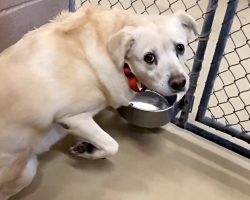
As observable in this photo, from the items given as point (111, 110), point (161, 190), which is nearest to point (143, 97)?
point (111, 110)

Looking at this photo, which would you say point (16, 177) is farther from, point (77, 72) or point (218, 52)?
point (218, 52)

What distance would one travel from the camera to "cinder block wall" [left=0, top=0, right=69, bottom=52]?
1675 mm

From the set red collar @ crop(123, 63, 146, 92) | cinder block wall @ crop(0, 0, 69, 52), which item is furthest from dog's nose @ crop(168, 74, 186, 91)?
cinder block wall @ crop(0, 0, 69, 52)

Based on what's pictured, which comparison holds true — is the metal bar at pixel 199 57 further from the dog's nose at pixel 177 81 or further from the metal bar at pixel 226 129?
the dog's nose at pixel 177 81

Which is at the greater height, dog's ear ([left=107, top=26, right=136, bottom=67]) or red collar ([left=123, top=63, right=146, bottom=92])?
dog's ear ([left=107, top=26, right=136, bottom=67])

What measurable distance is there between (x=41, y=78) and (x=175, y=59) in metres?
0.41

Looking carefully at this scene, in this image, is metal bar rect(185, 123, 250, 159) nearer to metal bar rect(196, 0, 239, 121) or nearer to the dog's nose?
metal bar rect(196, 0, 239, 121)

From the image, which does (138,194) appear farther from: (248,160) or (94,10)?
(94,10)

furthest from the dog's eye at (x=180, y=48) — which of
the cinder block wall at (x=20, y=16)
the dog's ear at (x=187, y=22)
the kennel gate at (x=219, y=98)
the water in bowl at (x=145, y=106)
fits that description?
the cinder block wall at (x=20, y=16)

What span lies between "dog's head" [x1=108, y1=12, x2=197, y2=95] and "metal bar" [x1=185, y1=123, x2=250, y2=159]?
0.50 metres

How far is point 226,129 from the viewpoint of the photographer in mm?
1667

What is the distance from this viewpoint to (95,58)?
4.17ft

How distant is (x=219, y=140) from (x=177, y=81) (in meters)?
0.56

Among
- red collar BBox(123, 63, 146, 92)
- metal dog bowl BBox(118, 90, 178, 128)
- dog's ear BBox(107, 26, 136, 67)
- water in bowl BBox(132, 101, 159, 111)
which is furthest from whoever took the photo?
water in bowl BBox(132, 101, 159, 111)
